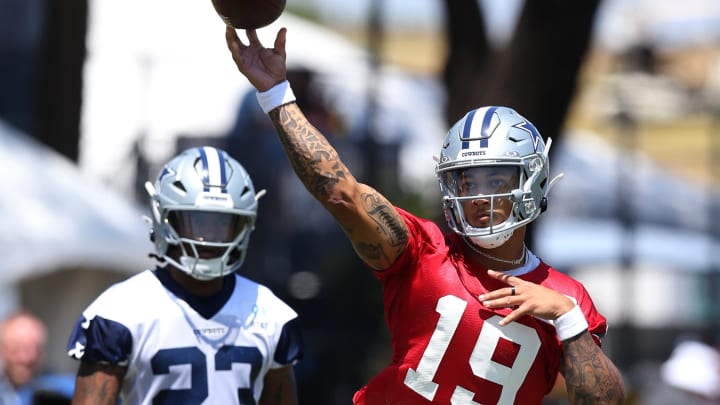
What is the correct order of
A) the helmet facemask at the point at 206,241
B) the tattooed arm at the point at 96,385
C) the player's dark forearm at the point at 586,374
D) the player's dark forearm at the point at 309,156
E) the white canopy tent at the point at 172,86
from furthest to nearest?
the white canopy tent at the point at 172,86 → the helmet facemask at the point at 206,241 → the tattooed arm at the point at 96,385 → the player's dark forearm at the point at 586,374 → the player's dark forearm at the point at 309,156

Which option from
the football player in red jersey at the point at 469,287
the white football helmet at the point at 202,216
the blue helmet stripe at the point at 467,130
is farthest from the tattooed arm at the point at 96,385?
the blue helmet stripe at the point at 467,130

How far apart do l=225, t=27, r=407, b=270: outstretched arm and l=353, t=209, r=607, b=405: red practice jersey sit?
0.37ft

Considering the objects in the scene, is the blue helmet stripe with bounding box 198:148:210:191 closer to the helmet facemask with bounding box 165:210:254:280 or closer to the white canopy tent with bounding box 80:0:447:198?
the helmet facemask with bounding box 165:210:254:280

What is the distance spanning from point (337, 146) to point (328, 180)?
7543mm

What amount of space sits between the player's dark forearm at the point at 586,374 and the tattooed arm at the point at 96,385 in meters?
1.55

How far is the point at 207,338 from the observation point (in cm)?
479

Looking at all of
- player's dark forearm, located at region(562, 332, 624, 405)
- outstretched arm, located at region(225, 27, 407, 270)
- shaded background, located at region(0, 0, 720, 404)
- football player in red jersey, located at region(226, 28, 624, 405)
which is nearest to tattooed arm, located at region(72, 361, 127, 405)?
football player in red jersey, located at region(226, 28, 624, 405)

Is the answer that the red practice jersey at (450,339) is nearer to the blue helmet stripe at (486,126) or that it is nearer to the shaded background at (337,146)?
the blue helmet stripe at (486,126)

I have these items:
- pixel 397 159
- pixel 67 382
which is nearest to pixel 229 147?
pixel 397 159

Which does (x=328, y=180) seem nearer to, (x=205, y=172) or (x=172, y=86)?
(x=205, y=172)

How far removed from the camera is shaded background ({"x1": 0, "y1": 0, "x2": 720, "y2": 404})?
9.36 meters

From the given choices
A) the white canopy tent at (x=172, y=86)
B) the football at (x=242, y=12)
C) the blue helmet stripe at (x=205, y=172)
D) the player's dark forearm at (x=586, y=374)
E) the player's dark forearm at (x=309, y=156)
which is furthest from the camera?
the white canopy tent at (x=172, y=86)

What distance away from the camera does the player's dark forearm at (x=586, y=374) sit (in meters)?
4.06

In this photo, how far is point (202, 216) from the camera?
195 inches
